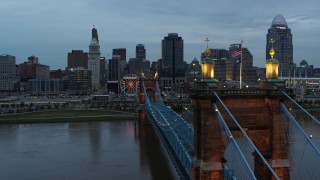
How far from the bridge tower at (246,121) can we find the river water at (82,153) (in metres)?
19.3

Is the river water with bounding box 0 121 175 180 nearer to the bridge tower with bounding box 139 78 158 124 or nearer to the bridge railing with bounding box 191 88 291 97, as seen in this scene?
the bridge tower with bounding box 139 78 158 124

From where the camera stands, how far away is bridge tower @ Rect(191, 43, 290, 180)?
21.7 meters

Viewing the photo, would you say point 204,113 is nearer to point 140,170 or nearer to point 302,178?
point 302,178

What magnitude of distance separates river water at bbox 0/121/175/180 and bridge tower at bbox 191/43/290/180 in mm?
19339

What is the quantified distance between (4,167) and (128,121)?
5191 centimetres

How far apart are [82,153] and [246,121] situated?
36561 mm

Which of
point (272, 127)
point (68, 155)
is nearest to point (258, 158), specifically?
point (272, 127)

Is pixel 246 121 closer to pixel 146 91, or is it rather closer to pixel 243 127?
pixel 243 127

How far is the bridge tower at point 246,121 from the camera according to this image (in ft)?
71.3

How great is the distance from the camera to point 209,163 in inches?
854

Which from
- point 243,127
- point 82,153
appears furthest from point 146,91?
point 243,127

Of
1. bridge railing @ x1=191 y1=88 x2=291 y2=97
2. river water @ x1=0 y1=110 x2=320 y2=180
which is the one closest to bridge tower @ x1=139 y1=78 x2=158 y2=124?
river water @ x1=0 y1=110 x2=320 y2=180

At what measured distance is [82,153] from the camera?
55500mm

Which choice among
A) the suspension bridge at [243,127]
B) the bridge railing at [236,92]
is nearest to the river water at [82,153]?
the suspension bridge at [243,127]
